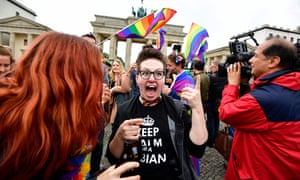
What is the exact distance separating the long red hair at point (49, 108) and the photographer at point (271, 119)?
125 cm

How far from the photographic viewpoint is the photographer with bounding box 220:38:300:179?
4.98 feet

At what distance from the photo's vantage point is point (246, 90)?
7.34 feet

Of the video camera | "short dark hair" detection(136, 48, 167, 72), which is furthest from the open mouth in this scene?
the video camera

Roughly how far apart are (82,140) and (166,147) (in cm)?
86

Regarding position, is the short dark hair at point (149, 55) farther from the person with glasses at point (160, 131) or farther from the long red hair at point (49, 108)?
the long red hair at point (49, 108)

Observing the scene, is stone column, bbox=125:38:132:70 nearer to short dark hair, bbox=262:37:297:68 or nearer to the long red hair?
short dark hair, bbox=262:37:297:68

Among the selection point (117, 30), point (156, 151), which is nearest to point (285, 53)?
point (156, 151)

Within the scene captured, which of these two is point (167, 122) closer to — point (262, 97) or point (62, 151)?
point (262, 97)

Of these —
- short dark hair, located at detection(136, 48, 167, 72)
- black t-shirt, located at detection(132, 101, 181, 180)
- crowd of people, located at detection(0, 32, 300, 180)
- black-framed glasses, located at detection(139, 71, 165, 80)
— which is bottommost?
black t-shirt, located at detection(132, 101, 181, 180)

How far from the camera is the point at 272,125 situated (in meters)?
1.53

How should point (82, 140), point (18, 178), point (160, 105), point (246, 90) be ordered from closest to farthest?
1. point (18, 178)
2. point (82, 140)
3. point (160, 105)
4. point (246, 90)

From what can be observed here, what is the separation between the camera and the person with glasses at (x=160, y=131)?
4.58 ft

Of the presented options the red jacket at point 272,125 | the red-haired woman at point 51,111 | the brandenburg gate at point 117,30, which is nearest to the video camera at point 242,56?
the red jacket at point 272,125

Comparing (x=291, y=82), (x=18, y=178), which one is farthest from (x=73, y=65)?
(x=291, y=82)
